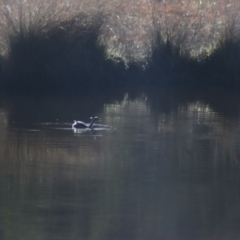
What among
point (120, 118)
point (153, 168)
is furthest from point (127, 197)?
point (120, 118)

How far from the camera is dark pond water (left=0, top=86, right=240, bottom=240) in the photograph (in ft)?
22.5

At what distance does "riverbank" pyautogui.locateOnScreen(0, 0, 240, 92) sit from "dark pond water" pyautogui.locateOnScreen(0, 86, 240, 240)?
2.77 metres

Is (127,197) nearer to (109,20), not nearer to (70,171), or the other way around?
(70,171)

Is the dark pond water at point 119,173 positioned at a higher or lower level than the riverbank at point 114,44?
lower

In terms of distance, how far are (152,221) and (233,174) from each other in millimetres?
2320

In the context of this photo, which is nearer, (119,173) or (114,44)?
(119,173)

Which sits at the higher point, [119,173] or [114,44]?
[114,44]

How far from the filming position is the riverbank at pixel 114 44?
1734 cm

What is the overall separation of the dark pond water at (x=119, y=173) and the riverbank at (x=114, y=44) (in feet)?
9.08

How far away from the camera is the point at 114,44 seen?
64.6 ft

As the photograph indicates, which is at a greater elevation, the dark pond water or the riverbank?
the riverbank

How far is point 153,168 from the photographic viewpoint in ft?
30.4

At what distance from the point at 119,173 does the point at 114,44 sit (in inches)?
433

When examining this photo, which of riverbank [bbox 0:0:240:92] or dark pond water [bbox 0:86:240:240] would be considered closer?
dark pond water [bbox 0:86:240:240]
